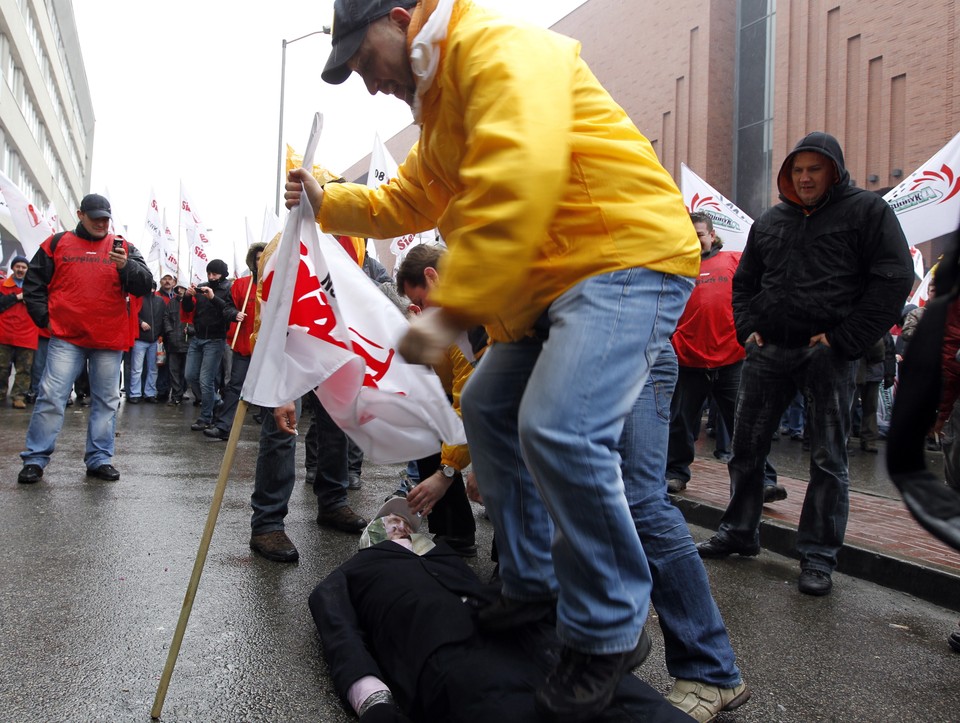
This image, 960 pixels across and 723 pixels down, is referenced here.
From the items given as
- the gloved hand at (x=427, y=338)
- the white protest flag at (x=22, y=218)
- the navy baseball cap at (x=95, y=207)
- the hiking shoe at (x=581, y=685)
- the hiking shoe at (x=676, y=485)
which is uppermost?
the white protest flag at (x=22, y=218)

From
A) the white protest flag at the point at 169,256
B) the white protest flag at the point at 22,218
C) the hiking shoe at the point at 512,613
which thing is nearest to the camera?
the hiking shoe at the point at 512,613

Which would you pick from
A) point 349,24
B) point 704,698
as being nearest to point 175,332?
point 349,24

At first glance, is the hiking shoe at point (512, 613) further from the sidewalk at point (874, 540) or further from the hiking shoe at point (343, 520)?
the hiking shoe at point (343, 520)

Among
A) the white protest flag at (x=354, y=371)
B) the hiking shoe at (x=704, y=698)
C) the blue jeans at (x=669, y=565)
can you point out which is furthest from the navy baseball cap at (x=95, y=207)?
the hiking shoe at (x=704, y=698)

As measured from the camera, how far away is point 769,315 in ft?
13.1

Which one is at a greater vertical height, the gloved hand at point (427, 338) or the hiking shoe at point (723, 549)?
the gloved hand at point (427, 338)

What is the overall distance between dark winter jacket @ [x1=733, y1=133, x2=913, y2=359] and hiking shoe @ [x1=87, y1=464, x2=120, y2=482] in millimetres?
4502

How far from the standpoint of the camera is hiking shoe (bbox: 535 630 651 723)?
1787 mm

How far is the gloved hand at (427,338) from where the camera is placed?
1.73 meters

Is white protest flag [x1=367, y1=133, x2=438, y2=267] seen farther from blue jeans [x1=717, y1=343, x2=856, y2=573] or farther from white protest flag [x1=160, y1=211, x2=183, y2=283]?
blue jeans [x1=717, y1=343, x2=856, y2=573]

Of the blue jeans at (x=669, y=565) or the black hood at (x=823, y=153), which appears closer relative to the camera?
the blue jeans at (x=669, y=565)

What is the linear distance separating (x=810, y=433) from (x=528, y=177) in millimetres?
2795

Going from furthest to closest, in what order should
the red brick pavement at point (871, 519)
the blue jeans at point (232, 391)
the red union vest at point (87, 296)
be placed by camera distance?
the blue jeans at point (232, 391) → the red union vest at point (87, 296) → the red brick pavement at point (871, 519)

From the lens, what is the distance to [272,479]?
4.10m
